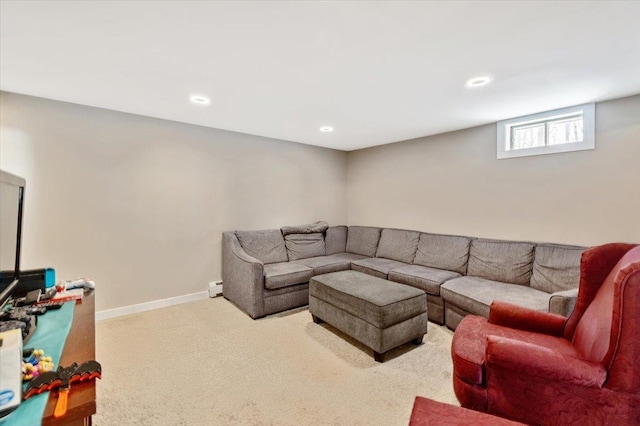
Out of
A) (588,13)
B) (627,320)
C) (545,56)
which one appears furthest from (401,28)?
(627,320)

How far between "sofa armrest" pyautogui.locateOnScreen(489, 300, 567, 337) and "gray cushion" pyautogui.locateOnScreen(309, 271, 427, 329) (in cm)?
62

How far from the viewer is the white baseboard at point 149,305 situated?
3018 mm

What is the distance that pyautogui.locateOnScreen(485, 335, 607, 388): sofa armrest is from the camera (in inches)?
48.1

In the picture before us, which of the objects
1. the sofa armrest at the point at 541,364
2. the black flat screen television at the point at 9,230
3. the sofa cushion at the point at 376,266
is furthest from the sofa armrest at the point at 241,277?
the sofa armrest at the point at 541,364

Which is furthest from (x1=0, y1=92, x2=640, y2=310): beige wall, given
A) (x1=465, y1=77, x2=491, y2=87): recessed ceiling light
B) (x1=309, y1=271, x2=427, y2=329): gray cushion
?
(x1=309, y1=271, x2=427, y2=329): gray cushion

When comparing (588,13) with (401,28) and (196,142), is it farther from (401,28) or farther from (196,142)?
(196,142)

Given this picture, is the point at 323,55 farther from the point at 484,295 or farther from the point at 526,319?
the point at 484,295

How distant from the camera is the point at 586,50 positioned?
175 cm

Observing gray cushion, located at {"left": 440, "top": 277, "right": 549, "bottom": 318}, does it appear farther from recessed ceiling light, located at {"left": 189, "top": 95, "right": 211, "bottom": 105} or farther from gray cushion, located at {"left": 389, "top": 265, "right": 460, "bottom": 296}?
recessed ceiling light, located at {"left": 189, "top": 95, "right": 211, "bottom": 105}

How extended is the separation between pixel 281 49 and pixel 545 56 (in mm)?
1721

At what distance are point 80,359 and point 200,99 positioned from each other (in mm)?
2277

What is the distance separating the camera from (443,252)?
3547 millimetres

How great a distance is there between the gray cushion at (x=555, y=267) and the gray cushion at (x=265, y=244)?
294cm

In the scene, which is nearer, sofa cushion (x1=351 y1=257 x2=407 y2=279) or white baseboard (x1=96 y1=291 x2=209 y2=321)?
white baseboard (x1=96 y1=291 x2=209 y2=321)
